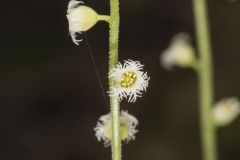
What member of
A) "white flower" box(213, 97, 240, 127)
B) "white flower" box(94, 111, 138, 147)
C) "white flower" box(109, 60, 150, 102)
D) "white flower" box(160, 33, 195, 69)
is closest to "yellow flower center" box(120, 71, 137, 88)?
"white flower" box(109, 60, 150, 102)

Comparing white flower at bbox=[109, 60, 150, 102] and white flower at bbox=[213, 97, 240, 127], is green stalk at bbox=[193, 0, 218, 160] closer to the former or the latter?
white flower at bbox=[213, 97, 240, 127]

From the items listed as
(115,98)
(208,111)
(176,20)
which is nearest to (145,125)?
(176,20)

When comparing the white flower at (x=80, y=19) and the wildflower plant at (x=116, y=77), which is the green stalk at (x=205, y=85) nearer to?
the wildflower plant at (x=116, y=77)

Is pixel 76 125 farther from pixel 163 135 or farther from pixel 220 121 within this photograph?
pixel 220 121

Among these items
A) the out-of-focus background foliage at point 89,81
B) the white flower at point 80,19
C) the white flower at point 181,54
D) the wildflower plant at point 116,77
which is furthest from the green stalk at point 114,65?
the out-of-focus background foliage at point 89,81

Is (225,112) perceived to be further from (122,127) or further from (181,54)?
(122,127)

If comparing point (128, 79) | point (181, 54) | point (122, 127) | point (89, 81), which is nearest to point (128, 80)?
point (128, 79)

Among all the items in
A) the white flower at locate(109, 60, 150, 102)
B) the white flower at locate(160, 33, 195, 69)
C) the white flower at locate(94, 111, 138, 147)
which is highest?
the white flower at locate(160, 33, 195, 69)
